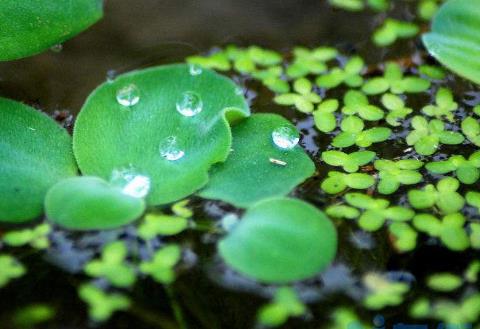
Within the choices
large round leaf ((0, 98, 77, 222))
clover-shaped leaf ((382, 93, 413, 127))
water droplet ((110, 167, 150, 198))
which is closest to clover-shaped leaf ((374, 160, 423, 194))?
clover-shaped leaf ((382, 93, 413, 127))

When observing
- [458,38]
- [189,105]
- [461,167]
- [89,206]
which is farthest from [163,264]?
[458,38]

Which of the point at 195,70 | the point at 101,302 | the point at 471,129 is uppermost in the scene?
the point at 195,70

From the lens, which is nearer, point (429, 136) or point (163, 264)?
point (163, 264)

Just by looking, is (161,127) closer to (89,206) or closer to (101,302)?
(89,206)

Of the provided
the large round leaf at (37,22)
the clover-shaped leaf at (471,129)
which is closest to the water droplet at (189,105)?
the large round leaf at (37,22)

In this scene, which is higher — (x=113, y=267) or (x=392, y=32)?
(x=392, y=32)

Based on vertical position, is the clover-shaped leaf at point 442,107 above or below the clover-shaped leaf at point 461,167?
above

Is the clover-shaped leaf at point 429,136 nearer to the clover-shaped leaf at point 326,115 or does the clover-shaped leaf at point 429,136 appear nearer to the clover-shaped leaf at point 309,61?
the clover-shaped leaf at point 326,115

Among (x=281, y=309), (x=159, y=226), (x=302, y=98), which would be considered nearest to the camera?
(x=281, y=309)
